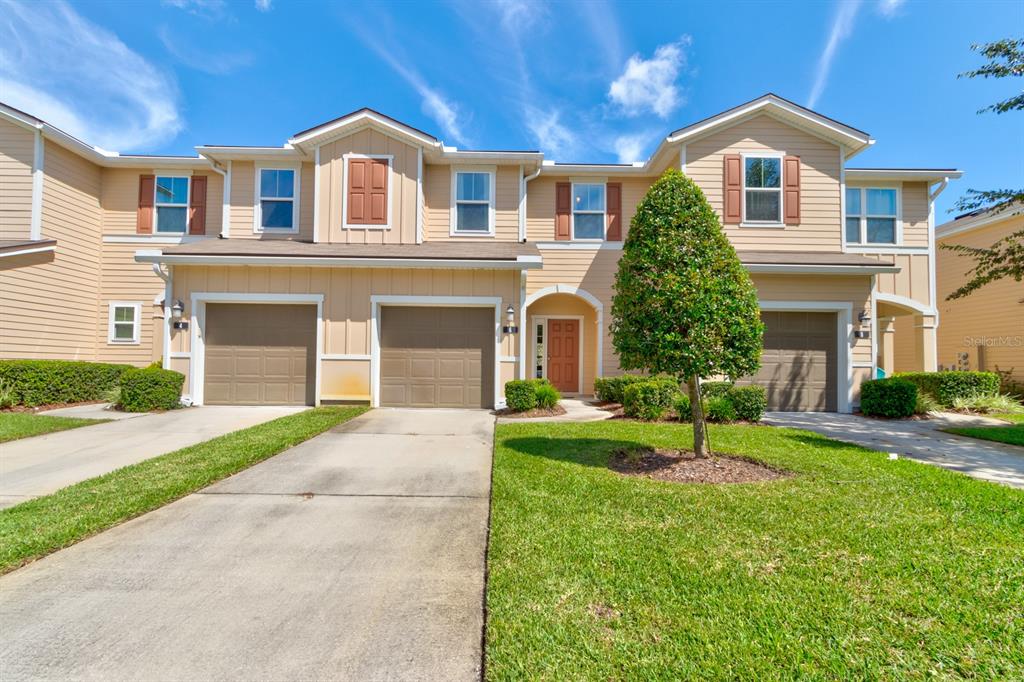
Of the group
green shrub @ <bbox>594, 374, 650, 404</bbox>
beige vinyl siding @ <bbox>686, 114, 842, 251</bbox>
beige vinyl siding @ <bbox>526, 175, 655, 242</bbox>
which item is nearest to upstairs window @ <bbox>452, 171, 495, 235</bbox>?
beige vinyl siding @ <bbox>526, 175, 655, 242</bbox>

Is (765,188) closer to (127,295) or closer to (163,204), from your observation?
(163,204)

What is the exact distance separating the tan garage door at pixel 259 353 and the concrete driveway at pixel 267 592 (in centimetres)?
623

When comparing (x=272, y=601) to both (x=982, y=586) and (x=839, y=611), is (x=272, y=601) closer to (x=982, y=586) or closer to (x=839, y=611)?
(x=839, y=611)

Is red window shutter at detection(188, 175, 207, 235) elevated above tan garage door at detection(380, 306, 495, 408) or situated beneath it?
elevated above

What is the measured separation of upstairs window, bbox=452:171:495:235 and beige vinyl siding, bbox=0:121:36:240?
10.7 m

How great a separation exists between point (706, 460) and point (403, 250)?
8.07 meters

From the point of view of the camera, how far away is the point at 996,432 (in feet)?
25.1

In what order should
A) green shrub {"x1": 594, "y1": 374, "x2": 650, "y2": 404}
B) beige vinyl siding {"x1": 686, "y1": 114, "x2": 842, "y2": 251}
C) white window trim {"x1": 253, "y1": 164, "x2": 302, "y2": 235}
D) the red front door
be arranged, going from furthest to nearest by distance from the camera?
the red front door → white window trim {"x1": 253, "y1": 164, "x2": 302, "y2": 235} → beige vinyl siding {"x1": 686, "y1": 114, "x2": 842, "y2": 251} → green shrub {"x1": 594, "y1": 374, "x2": 650, "y2": 404}

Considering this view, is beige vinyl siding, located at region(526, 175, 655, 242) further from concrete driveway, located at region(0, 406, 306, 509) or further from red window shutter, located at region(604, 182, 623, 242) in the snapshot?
concrete driveway, located at region(0, 406, 306, 509)

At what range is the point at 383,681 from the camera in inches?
76.1

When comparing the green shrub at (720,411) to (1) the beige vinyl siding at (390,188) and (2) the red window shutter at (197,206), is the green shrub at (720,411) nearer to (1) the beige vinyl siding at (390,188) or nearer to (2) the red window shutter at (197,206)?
(1) the beige vinyl siding at (390,188)

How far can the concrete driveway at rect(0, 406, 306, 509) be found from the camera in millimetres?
4707

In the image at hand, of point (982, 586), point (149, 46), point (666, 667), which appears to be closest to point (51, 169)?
point (149, 46)

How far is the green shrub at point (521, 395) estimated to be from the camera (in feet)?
30.4
